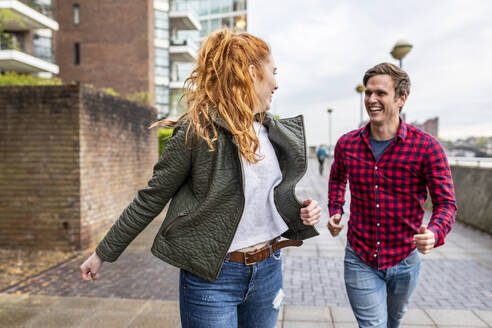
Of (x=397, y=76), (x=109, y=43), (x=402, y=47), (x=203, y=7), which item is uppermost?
(x=203, y=7)

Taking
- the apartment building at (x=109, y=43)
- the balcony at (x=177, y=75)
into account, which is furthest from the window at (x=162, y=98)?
the balcony at (x=177, y=75)

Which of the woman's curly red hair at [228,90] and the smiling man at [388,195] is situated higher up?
the woman's curly red hair at [228,90]

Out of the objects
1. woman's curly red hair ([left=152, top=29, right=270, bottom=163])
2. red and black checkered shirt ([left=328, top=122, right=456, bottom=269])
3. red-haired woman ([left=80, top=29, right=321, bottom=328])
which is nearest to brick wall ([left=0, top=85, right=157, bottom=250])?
red-haired woman ([left=80, top=29, right=321, bottom=328])

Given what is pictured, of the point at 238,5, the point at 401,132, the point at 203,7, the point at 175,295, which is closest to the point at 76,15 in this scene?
the point at 203,7

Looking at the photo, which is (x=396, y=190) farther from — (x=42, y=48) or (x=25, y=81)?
(x=42, y=48)

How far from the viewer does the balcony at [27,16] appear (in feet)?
70.5

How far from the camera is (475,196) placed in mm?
9305

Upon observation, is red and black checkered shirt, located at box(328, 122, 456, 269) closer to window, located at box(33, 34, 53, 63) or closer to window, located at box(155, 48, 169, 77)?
window, located at box(33, 34, 53, 63)

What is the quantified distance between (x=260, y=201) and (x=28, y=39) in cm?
2909

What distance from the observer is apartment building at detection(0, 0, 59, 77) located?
22438 mm

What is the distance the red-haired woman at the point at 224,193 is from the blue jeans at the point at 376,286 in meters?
0.80

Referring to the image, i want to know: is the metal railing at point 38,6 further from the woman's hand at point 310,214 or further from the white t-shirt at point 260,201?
the woman's hand at point 310,214

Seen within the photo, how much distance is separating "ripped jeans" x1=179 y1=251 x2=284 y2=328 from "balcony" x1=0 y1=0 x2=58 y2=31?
947 inches

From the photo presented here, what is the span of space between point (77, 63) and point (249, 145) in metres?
34.6
